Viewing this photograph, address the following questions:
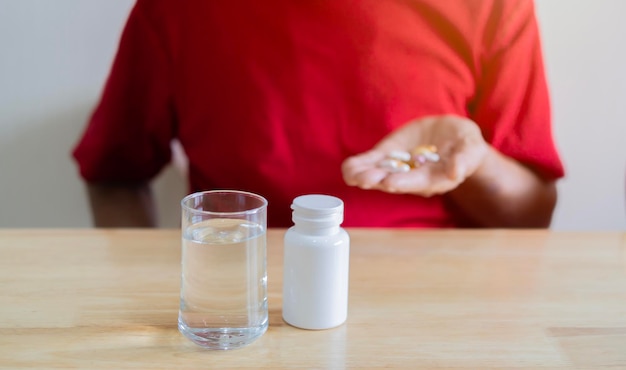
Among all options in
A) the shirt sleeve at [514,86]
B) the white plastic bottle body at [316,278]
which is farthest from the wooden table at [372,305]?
the shirt sleeve at [514,86]

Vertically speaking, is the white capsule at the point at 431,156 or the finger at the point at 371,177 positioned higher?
the white capsule at the point at 431,156

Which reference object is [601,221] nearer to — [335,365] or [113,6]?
[335,365]

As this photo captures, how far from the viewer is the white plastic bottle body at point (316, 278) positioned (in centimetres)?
56

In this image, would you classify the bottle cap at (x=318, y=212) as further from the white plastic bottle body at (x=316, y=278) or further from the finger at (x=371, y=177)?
the finger at (x=371, y=177)

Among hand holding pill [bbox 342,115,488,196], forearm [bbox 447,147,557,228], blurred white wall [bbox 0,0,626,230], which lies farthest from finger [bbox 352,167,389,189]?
blurred white wall [bbox 0,0,626,230]

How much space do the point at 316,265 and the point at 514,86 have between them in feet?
1.57

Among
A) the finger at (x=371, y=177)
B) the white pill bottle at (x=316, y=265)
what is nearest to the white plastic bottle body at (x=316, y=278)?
the white pill bottle at (x=316, y=265)

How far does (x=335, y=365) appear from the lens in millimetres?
527

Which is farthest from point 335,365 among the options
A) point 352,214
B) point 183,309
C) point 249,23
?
point 249,23

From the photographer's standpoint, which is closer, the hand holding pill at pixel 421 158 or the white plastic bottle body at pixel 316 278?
the white plastic bottle body at pixel 316 278

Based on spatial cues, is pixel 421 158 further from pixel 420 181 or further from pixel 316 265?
pixel 316 265

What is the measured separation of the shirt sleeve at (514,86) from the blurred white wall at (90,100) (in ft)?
0.07

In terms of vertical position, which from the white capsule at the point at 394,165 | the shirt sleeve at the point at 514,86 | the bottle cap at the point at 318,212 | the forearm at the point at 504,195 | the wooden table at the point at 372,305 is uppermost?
the shirt sleeve at the point at 514,86

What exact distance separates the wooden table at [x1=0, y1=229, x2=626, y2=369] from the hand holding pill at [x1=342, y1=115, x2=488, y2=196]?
0.08 m
